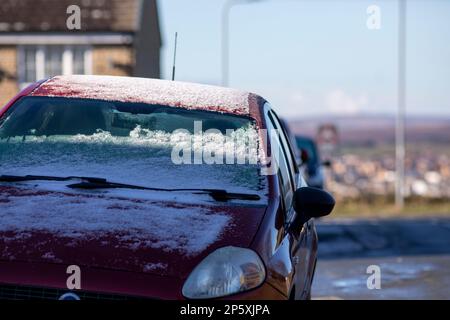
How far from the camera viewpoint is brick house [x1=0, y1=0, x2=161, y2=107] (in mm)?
27219

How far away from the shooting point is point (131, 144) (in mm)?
5082

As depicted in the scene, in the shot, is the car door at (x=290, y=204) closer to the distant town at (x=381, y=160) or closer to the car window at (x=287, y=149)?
the car window at (x=287, y=149)

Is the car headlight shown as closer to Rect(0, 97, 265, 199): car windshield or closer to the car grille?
the car grille

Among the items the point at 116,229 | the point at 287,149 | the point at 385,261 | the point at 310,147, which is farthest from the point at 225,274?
the point at 310,147

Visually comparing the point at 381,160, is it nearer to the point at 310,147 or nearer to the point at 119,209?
the point at 310,147

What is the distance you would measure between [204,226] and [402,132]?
34.6 meters

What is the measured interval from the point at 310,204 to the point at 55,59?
77.1 feet

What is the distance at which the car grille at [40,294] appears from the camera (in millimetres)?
3889

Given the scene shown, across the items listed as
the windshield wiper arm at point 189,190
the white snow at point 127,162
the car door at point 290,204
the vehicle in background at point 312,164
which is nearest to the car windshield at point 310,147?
the vehicle in background at point 312,164

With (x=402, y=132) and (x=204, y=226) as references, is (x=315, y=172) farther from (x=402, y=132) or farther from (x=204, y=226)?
(x=402, y=132)

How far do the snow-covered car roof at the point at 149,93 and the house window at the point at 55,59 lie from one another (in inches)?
872

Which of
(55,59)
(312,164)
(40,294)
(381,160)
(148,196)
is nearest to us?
(40,294)

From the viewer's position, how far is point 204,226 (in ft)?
14.0
